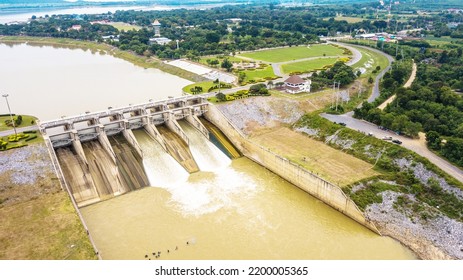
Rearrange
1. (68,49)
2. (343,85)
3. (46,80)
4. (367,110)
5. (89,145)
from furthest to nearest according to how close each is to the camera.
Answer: (68,49) → (46,80) → (343,85) → (367,110) → (89,145)

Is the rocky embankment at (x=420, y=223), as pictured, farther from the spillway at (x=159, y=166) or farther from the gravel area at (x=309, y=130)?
the spillway at (x=159, y=166)

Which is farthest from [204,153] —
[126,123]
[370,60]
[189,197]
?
[370,60]

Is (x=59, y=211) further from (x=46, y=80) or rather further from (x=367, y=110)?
(x=46, y=80)

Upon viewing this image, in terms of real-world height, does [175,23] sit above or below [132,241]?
above

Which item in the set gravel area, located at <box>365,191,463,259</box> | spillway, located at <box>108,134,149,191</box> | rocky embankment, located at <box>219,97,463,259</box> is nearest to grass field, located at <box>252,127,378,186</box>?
rocky embankment, located at <box>219,97,463,259</box>

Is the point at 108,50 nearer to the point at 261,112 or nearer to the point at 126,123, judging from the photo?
the point at 126,123

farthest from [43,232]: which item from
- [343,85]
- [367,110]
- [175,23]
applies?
[175,23]

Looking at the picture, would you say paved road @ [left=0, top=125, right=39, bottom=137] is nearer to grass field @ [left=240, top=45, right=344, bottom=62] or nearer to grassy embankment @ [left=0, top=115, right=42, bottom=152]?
grassy embankment @ [left=0, top=115, right=42, bottom=152]

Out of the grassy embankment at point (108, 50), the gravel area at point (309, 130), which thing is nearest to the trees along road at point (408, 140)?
the gravel area at point (309, 130)
